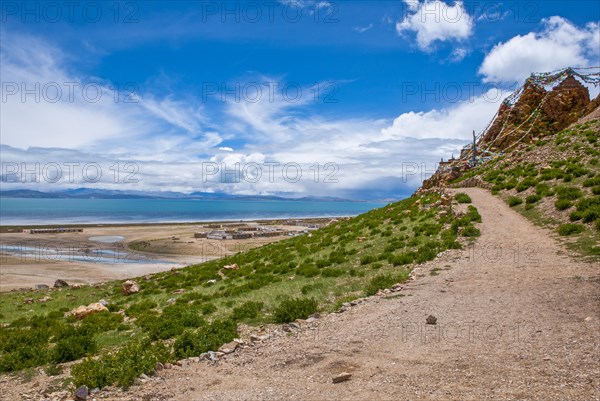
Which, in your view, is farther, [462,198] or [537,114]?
[537,114]

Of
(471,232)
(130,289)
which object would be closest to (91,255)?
(130,289)

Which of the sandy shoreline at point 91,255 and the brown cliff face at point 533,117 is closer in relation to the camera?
the sandy shoreline at point 91,255

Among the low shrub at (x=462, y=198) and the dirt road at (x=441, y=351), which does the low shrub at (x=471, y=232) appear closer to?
the dirt road at (x=441, y=351)

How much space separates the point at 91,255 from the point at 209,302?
58.5 m

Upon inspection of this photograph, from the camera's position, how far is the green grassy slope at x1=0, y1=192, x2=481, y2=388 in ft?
35.4

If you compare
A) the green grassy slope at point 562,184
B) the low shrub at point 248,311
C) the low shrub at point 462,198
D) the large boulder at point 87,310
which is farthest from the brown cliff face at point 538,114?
the large boulder at point 87,310

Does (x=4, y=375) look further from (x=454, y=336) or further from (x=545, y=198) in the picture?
(x=545, y=198)

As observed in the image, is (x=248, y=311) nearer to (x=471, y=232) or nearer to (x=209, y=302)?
(x=209, y=302)

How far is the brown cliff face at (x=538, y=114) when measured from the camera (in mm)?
53594

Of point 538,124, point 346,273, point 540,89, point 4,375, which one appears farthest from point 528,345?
point 540,89

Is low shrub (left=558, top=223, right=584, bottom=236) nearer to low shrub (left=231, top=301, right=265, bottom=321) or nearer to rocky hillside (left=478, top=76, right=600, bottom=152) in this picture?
low shrub (left=231, top=301, right=265, bottom=321)

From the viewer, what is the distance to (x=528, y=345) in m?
8.41

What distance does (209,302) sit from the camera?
1758cm

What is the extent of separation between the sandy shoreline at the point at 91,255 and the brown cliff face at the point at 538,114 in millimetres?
48343
